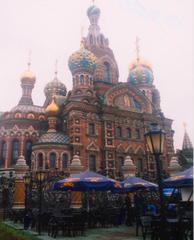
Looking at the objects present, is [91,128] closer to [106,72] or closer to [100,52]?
[106,72]

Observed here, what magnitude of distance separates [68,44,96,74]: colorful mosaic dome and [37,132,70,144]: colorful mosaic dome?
761cm

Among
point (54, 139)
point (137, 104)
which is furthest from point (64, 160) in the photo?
point (137, 104)

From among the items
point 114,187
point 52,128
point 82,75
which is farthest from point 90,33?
point 114,187

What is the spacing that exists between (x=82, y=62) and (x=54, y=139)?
9.08 m

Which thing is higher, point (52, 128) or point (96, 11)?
point (96, 11)

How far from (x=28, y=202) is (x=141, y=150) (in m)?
14.4

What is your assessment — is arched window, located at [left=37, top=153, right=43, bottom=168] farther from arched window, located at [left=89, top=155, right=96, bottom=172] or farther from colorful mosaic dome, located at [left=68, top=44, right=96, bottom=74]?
colorful mosaic dome, located at [left=68, top=44, right=96, bottom=74]

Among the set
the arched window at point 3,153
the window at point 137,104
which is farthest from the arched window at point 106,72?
the arched window at point 3,153

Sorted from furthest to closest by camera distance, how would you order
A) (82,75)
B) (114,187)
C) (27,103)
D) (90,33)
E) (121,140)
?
(90,33) < (27,103) < (82,75) < (121,140) < (114,187)

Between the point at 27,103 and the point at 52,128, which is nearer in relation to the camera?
the point at 52,128

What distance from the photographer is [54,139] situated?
79.8 ft

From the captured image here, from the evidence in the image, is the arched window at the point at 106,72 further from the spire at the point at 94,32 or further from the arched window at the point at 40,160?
the arched window at the point at 40,160

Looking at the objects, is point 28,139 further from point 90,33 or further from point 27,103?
point 90,33

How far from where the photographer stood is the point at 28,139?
27000mm
